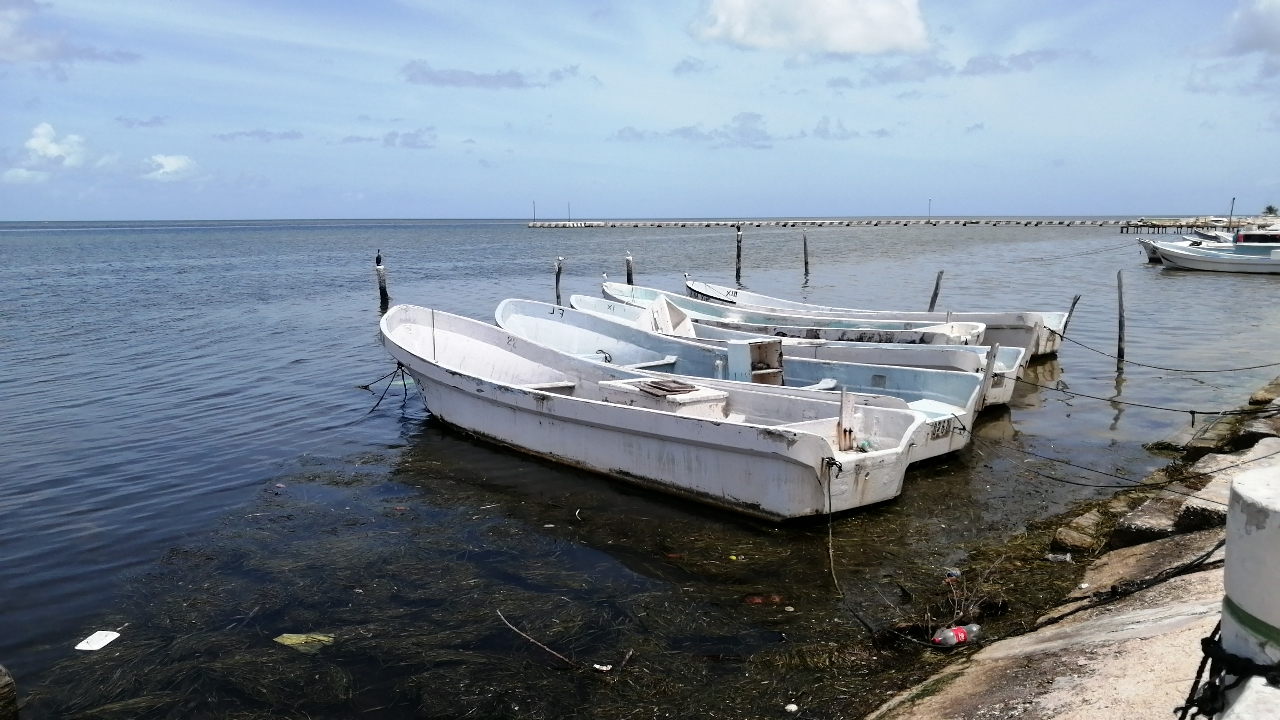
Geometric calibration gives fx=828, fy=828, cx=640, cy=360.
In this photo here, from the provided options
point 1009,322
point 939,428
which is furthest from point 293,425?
point 1009,322

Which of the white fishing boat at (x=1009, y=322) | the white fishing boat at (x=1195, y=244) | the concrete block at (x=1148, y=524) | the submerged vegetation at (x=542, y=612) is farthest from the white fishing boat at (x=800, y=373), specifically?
the white fishing boat at (x=1195, y=244)

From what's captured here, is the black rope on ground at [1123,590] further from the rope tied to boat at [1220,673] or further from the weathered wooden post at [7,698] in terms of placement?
the weathered wooden post at [7,698]

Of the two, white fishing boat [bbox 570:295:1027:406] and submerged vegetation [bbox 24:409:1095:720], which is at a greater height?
white fishing boat [bbox 570:295:1027:406]

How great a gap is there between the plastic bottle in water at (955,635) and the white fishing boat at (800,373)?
11.4ft

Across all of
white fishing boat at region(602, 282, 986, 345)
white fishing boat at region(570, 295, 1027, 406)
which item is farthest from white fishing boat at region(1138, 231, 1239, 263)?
white fishing boat at region(602, 282, 986, 345)

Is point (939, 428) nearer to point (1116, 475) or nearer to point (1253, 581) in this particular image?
point (1116, 475)

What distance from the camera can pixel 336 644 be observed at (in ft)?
21.6

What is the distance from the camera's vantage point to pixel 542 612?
701 centimetres

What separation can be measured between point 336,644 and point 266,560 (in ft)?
6.85

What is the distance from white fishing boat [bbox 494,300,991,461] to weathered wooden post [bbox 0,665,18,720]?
761 cm

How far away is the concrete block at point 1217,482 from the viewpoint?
22.1 ft

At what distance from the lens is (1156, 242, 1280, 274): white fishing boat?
33.6 metres

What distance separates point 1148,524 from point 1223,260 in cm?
3467

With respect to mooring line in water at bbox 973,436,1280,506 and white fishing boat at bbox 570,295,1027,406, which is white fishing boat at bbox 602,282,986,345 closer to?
white fishing boat at bbox 570,295,1027,406
